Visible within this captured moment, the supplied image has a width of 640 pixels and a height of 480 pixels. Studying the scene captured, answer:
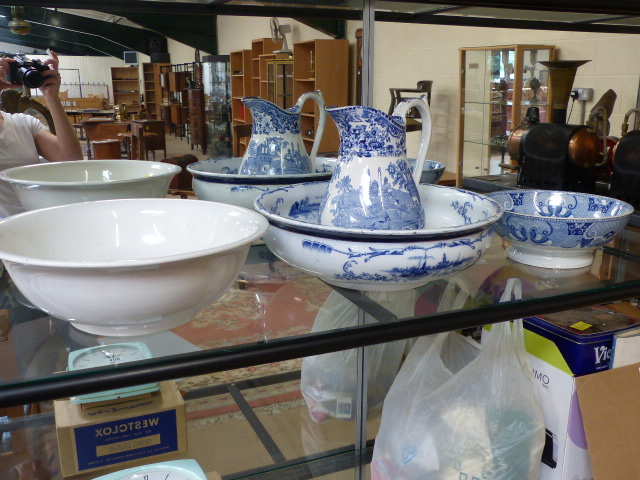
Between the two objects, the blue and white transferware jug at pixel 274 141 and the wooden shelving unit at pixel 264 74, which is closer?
the blue and white transferware jug at pixel 274 141

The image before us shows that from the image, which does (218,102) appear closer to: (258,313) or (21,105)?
(21,105)

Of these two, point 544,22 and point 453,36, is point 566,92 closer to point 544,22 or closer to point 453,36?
point 544,22

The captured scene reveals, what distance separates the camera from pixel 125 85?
15.1 m

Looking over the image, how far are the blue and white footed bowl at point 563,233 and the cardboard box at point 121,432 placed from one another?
57 cm

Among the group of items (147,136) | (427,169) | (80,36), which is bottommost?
(147,136)

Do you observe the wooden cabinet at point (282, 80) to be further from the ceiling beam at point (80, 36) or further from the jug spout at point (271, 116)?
the ceiling beam at point (80, 36)

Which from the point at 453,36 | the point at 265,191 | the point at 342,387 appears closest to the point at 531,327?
the point at 342,387

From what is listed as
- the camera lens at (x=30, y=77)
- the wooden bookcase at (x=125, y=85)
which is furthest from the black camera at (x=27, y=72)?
the wooden bookcase at (x=125, y=85)

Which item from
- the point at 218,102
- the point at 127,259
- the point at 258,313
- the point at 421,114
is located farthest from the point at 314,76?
the point at 127,259

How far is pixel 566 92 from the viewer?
3.67ft

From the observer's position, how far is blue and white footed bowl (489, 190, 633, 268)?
25.3 inches

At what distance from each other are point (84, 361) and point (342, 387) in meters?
0.62

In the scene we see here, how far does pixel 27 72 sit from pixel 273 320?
0.68 m

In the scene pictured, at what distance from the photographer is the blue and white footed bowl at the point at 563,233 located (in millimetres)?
642
